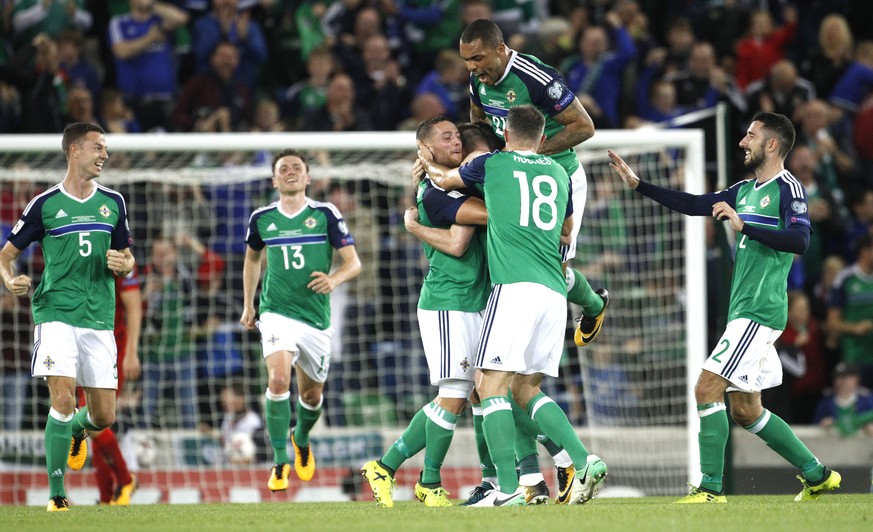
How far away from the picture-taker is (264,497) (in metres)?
12.0

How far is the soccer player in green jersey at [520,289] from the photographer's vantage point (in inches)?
294

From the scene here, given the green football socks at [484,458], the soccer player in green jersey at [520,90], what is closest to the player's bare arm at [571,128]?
the soccer player in green jersey at [520,90]

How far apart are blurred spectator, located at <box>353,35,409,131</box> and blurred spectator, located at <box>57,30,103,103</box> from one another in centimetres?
308

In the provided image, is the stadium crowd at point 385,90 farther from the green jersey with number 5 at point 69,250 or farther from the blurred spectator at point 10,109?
the green jersey with number 5 at point 69,250

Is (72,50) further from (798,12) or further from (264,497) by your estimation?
(798,12)

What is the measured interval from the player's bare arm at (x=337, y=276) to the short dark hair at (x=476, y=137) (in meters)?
1.88

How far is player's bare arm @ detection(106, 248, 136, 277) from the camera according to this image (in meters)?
9.00

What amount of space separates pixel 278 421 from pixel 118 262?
192cm

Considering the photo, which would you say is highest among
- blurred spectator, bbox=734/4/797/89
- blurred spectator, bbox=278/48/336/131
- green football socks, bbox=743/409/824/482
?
blurred spectator, bbox=734/4/797/89

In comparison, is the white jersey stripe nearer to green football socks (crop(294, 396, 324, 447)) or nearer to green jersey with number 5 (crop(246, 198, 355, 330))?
green jersey with number 5 (crop(246, 198, 355, 330))

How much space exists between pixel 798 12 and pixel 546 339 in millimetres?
10773

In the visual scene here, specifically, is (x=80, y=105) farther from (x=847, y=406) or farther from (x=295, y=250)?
(x=847, y=406)

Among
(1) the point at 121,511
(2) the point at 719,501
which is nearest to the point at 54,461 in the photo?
(1) the point at 121,511

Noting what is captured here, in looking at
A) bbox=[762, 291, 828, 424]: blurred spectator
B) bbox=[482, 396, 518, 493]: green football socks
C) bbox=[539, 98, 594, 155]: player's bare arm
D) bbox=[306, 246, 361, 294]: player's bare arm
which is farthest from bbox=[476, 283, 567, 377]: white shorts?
bbox=[762, 291, 828, 424]: blurred spectator
